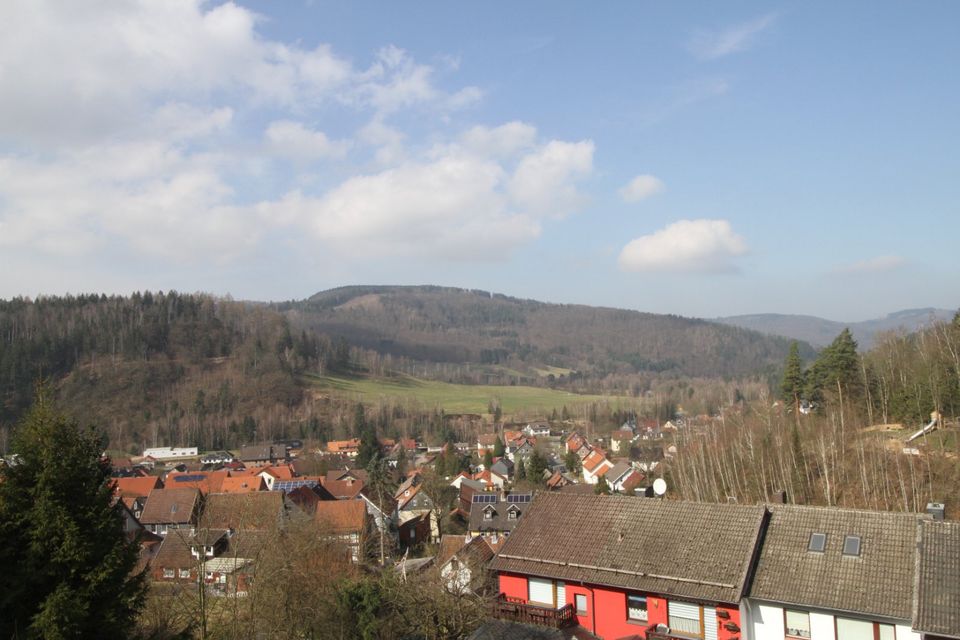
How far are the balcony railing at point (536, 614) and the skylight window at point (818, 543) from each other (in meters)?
5.94

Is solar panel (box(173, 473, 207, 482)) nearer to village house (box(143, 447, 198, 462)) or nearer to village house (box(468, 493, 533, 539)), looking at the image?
village house (box(468, 493, 533, 539))

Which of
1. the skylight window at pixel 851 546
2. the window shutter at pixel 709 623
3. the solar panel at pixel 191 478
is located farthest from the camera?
the solar panel at pixel 191 478

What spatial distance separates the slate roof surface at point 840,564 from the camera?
49.0ft

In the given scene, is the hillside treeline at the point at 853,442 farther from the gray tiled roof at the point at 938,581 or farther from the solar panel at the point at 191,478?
the solar panel at the point at 191,478

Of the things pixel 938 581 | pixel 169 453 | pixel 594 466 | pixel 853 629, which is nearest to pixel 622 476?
pixel 594 466

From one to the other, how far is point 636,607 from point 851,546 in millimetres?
5263

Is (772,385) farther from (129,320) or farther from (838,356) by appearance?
(129,320)

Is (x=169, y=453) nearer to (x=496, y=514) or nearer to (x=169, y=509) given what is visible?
(x=169, y=509)

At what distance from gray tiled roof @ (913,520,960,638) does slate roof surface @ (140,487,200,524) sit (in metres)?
40.1

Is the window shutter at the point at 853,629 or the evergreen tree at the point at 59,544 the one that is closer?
the evergreen tree at the point at 59,544

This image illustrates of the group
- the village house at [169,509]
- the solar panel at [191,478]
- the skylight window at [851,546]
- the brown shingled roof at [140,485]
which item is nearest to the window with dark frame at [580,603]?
the skylight window at [851,546]

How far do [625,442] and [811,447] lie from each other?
5492 centimetres

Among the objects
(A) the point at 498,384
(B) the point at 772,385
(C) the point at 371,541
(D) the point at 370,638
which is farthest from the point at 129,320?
(D) the point at 370,638

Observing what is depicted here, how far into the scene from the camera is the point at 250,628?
17.6 metres
